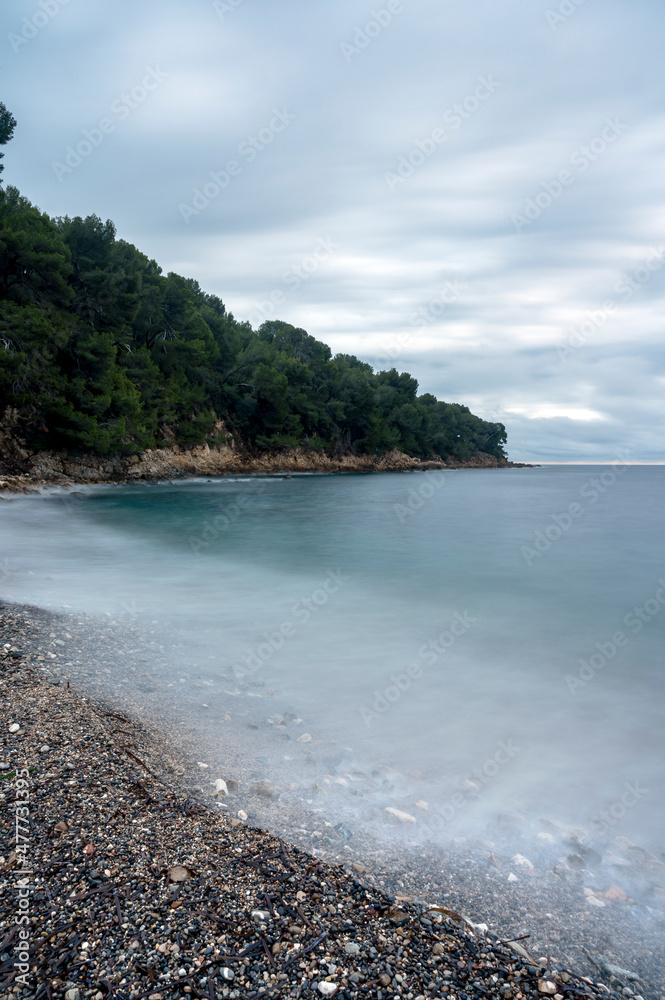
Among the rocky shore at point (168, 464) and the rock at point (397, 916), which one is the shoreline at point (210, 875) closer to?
the rock at point (397, 916)

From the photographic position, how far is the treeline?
3070cm

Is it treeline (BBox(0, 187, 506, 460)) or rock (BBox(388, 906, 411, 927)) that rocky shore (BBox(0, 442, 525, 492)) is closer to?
treeline (BBox(0, 187, 506, 460))

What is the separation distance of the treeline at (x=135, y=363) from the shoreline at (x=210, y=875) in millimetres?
28938

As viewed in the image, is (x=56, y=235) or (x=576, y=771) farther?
(x=56, y=235)

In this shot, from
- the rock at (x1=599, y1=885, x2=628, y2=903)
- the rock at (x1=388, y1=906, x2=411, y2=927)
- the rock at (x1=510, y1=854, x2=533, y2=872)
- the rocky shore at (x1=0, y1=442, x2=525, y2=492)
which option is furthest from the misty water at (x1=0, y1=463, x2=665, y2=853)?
the rocky shore at (x1=0, y1=442, x2=525, y2=492)

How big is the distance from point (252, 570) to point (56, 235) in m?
33.6

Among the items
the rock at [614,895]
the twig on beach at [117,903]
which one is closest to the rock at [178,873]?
the twig on beach at [117,903]

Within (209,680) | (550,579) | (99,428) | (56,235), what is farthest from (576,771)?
(56,235)

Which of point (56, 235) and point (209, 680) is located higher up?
point (56, 235)

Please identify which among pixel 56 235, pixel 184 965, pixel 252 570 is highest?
pixel 56 235

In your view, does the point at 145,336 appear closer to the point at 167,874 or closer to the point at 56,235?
the point at 56,235

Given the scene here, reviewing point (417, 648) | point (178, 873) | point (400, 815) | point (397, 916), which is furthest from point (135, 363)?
point (397, 916)

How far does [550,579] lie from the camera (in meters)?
12.4

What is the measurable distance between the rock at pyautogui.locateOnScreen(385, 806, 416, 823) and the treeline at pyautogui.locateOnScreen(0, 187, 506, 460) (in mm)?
30236
